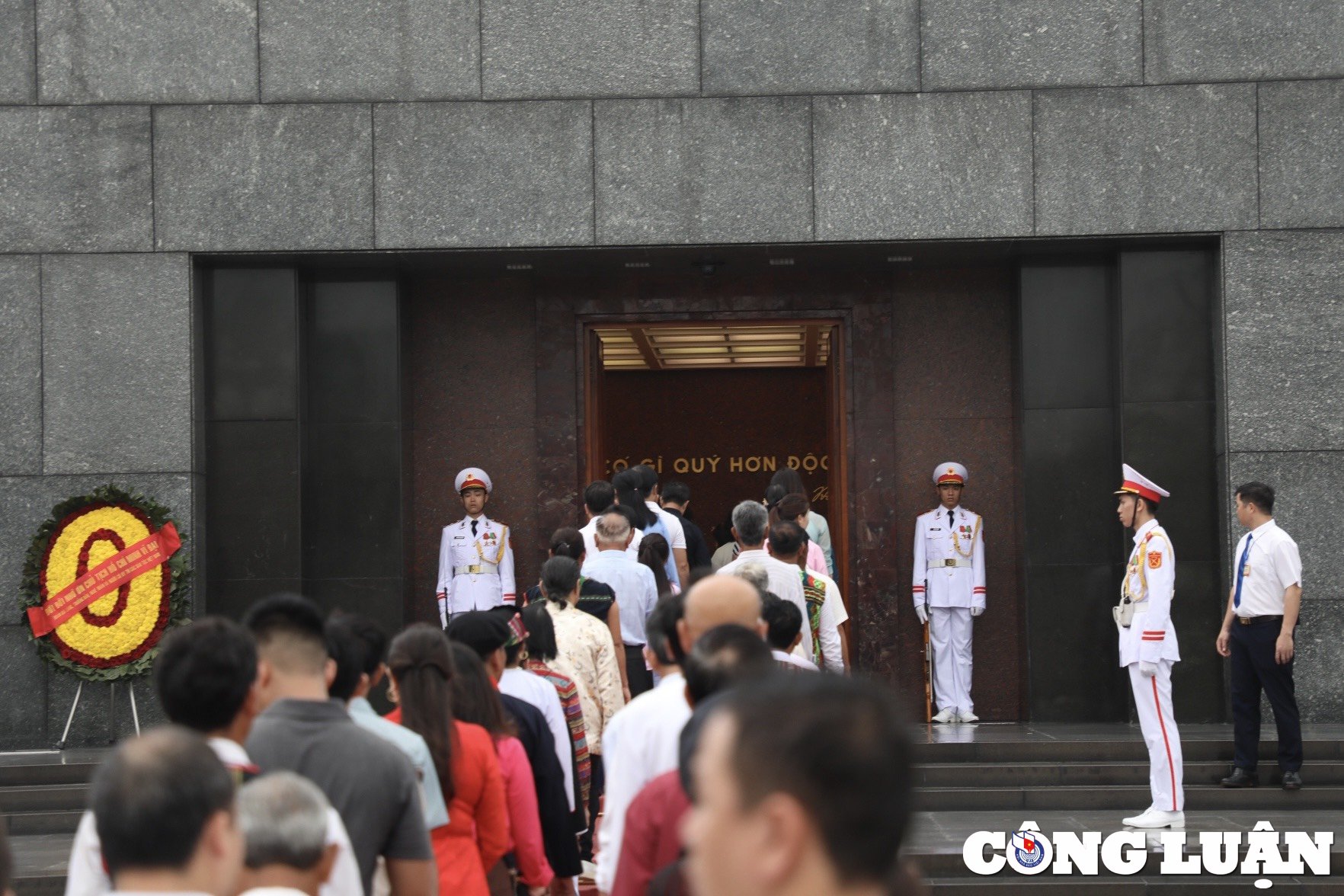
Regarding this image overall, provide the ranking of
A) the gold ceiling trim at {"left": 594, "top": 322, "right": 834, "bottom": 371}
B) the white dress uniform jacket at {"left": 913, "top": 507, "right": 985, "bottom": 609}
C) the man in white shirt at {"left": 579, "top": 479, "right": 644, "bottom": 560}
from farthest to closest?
the gold ceiling trim at {"left": 594, "top": 322, "right": 834, "bottom": 371} → the white dress uniform jacket at {"left": 913, "top": 507, "right": 985, "bottom": 609} → the man in white shirt at {"left": 579, "top": 479, "right": 644, "bottom": 560}

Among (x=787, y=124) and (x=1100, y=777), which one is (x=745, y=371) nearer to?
(x=787, y=124)

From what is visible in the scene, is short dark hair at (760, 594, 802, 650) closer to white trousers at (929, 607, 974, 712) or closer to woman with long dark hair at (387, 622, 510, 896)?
woman with long dark hair at (387, 622, 510, 896)

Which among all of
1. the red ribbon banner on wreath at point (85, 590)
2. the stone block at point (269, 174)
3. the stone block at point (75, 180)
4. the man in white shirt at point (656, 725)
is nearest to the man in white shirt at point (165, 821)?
the man in white shirt at point (656, 725)

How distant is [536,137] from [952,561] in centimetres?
469

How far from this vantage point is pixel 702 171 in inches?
496

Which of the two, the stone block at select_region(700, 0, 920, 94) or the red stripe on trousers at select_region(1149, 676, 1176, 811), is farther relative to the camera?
the stone block at select_region(700, 0, 920, 94)

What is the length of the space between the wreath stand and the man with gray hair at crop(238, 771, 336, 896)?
905 cm

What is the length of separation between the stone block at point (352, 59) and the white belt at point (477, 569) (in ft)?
12.2

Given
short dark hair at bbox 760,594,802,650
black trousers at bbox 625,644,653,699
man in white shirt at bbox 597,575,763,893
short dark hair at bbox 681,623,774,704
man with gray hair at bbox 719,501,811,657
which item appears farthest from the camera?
black trousers at bbox 625,644,653,699

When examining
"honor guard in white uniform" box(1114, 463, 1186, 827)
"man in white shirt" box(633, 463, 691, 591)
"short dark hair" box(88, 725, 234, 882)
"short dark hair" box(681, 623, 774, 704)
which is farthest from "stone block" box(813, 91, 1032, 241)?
"short dark hair" box(88, 725, 234, 882)

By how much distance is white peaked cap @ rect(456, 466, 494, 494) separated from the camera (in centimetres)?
1318

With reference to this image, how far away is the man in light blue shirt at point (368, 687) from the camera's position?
4.15m

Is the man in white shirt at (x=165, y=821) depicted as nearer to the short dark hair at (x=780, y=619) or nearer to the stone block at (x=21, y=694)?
the short dark hair at (x=780, y=619)

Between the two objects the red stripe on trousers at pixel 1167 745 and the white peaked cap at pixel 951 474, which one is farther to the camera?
the white peaked cap at pixel 951 474
